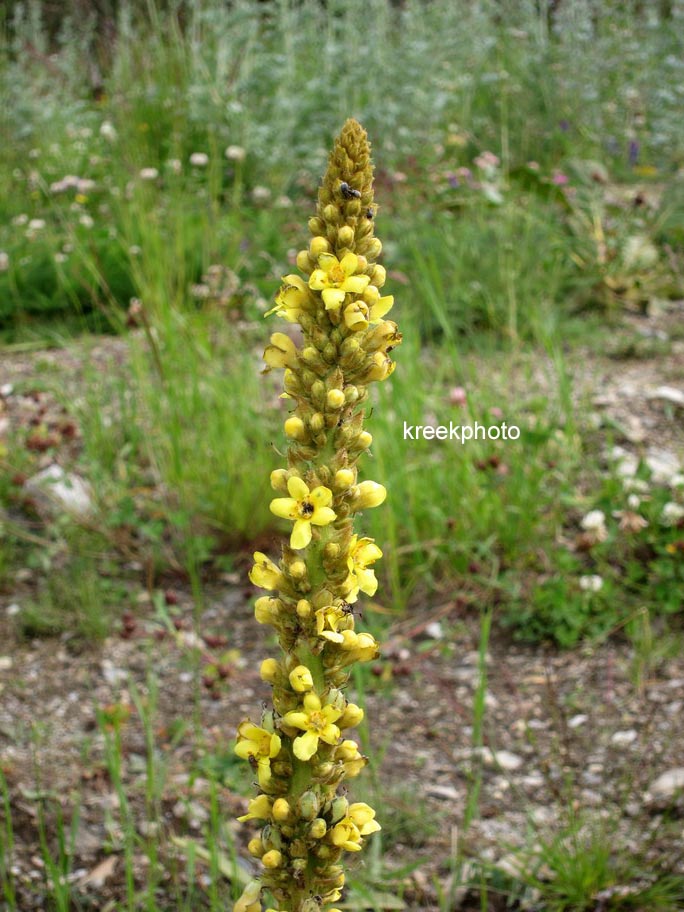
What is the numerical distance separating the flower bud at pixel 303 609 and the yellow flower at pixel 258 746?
12 centimetres

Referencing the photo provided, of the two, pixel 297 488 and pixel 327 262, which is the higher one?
pixel 327 262

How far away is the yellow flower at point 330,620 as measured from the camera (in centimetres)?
96

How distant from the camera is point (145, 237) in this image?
12.2 ft

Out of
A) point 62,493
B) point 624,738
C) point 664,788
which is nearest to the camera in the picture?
point 664,788

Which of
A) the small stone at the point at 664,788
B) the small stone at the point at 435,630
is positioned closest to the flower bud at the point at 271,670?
the small stone at the point at 664,788

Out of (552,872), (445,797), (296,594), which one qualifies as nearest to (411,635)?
(445,797)

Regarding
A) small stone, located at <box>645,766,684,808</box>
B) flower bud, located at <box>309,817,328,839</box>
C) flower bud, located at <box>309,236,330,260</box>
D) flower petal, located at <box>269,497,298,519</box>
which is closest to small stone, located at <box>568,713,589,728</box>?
small stone, located at <box>645,766,684,808</box>

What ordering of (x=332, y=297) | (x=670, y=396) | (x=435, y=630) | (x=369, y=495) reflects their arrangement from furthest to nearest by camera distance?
(x=670, y=396) → (x=435, y=630) → (x=369, y=495) → (x=332, y=297)

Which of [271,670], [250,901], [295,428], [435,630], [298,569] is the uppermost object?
[295,428]

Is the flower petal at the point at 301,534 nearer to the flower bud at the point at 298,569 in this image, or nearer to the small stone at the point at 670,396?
the flower bud at the point at 298,569

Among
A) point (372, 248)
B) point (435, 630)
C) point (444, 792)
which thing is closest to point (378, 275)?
point (372, 248)

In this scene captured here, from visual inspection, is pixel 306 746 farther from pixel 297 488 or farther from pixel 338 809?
pixel 297 488

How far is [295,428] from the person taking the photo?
971mm

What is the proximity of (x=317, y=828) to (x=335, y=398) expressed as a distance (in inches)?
16.3
